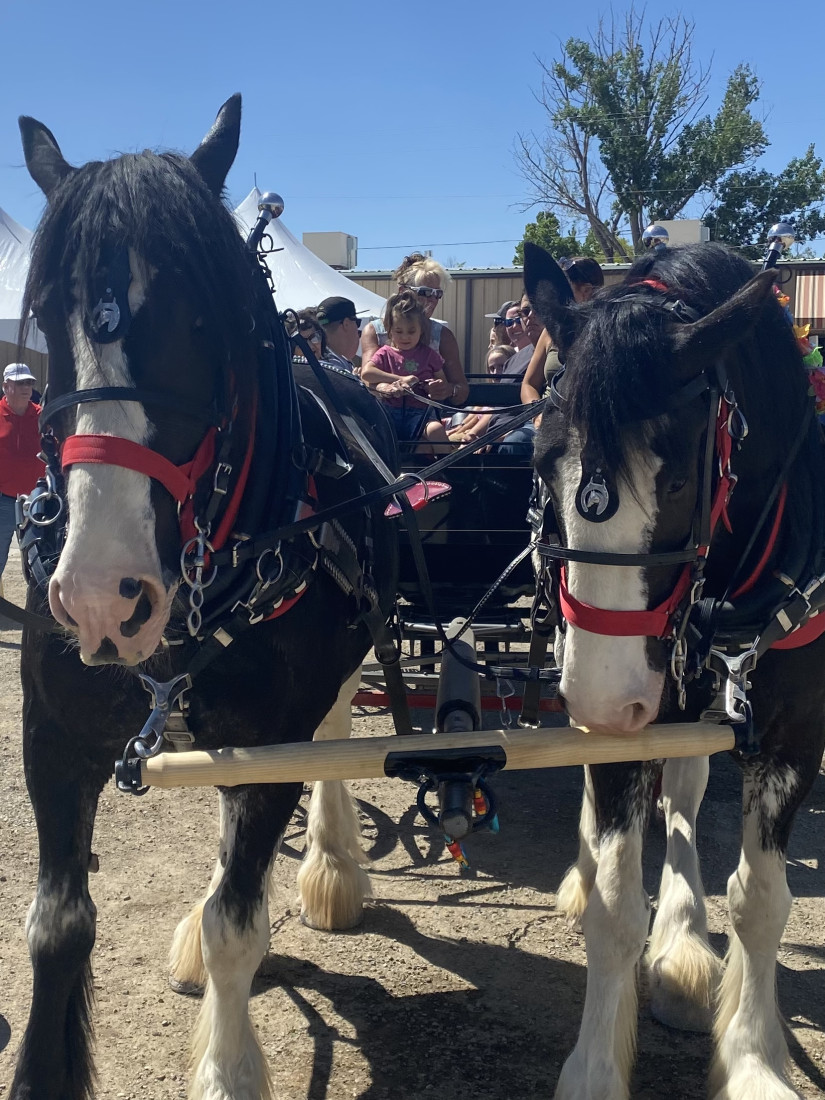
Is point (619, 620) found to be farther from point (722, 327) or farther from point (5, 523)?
point (5, 523)

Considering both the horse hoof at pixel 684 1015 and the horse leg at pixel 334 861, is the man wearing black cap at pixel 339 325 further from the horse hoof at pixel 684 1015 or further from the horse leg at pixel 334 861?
the horse hoof at pixel 684 1015

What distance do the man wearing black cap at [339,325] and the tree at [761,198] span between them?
24.9m

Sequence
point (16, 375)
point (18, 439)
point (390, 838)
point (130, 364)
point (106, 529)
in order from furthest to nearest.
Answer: point (18, 439)
point (16, 375)
point (390, 838)
point (130, 364)
point (106, 529)

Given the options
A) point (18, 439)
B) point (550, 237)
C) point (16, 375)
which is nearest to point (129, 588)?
point (16, 375)

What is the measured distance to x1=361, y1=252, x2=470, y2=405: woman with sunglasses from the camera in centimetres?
432

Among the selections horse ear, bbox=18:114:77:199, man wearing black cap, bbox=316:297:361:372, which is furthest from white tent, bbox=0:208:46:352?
horse ear, bbox=18:114:77:199

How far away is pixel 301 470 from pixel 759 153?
93.6 feet

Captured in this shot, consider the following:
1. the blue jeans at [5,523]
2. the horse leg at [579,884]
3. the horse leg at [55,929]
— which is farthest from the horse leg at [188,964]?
Answer: the blue jeans at [5,523]

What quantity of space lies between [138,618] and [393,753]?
576 mm

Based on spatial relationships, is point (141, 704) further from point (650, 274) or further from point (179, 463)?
point (650, 274)

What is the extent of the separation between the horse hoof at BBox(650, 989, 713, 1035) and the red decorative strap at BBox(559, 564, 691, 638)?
140 centimetres

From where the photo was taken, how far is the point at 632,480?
1.87 metres

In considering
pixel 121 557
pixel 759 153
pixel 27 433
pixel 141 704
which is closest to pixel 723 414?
pixel 121 557

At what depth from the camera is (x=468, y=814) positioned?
2.00 meters
